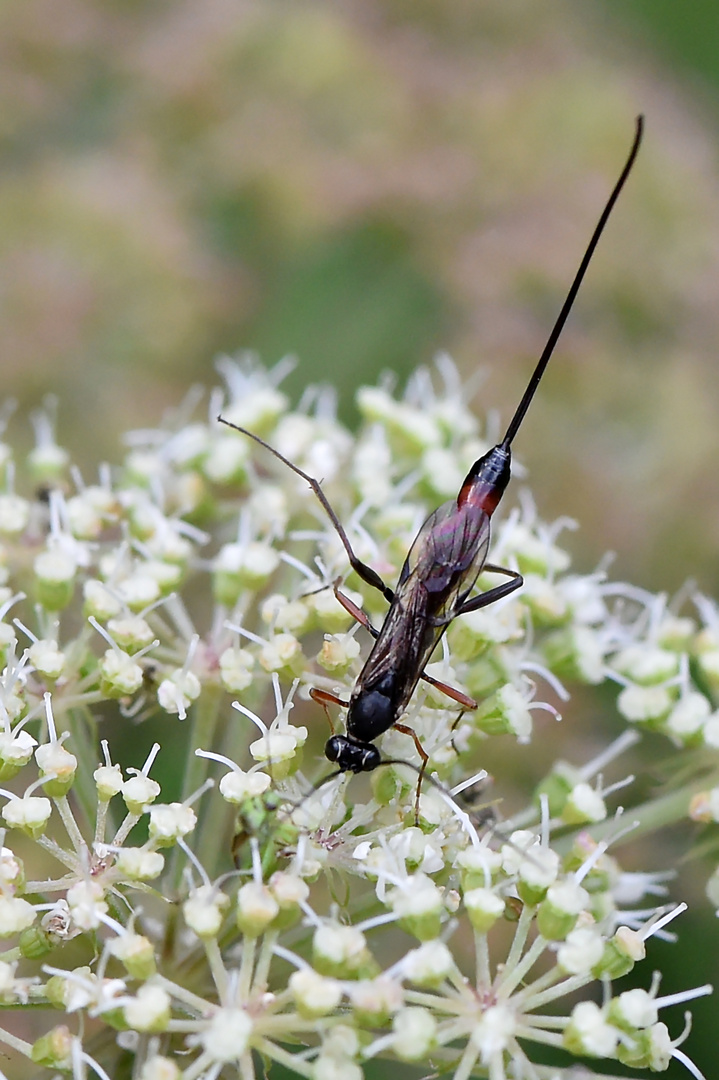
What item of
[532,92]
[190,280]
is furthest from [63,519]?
[532,92]

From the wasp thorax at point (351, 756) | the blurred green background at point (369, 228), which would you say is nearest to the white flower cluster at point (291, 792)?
the wasp thorax at point (351, 756)

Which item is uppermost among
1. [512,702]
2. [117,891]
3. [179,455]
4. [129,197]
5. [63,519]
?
[129,197]

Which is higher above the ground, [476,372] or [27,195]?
[27,195]

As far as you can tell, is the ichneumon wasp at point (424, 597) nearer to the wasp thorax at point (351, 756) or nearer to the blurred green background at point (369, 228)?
the wasp thorax at point (351, 756)

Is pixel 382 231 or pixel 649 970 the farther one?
pixel 382 231

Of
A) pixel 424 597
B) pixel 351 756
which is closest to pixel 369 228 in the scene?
pixel 424 597

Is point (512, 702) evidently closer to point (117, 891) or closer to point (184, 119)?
point (117, 891)

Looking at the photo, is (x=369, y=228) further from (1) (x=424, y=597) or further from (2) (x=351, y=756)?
(2) (x=351, y=756)
